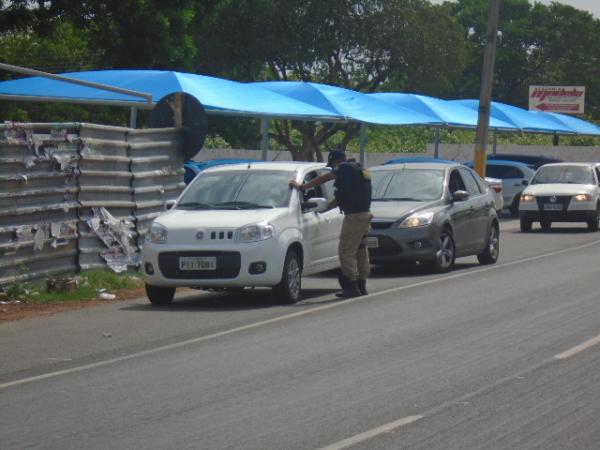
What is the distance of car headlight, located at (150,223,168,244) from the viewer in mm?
15516

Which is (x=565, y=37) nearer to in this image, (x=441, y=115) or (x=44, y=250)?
(x=441, y=115)

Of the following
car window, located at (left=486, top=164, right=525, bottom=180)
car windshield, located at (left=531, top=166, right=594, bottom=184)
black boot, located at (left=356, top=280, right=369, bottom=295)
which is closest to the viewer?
black boot, located at (left=356, top=280, right=369, bottom=295)

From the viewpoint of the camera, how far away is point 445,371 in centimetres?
1031

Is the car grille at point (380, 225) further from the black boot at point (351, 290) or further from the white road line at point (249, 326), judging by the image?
the black boot at point (351, 290)

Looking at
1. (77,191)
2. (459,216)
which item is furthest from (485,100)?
(77,191)

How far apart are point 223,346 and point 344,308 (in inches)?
134

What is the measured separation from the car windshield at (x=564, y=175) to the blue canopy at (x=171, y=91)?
26.3 ft

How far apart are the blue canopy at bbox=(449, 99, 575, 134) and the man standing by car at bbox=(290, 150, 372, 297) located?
27.6 meters

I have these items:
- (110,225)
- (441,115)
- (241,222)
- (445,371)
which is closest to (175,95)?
(110,225)

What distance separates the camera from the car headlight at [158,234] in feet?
50.9

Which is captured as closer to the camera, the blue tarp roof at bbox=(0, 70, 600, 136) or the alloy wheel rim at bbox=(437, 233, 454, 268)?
the alloy wheel rim at bbox=(437, 233, 454, 268)

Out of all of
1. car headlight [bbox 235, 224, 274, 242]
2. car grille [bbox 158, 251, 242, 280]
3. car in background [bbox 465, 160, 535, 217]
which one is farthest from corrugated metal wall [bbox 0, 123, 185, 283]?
car in background [bbox 465, 160, 535, 217]

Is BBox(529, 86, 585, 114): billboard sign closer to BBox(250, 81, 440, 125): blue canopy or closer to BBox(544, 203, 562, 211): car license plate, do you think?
BBox(250, 81, 440, 125): blue canopy

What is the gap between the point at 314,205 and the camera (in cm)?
1641
